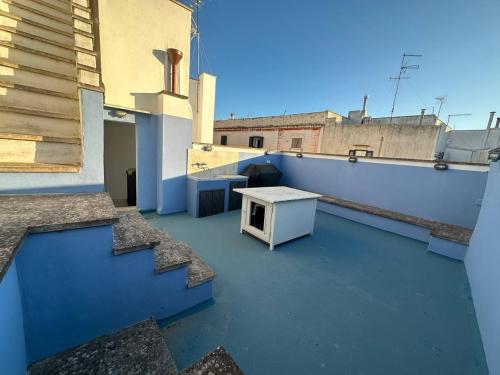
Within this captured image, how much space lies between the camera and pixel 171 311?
1902mm

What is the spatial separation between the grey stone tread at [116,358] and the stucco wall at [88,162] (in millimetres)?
1359

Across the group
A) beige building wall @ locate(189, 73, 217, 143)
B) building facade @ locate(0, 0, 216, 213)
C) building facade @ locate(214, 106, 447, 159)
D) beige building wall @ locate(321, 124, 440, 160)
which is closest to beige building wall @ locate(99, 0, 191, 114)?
building facade @ locate(0, 0, 216, 213)

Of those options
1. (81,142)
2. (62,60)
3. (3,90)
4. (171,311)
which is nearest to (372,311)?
(171,311)

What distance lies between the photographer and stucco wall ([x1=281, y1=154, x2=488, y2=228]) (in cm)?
418

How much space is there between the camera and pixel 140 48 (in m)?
4.77

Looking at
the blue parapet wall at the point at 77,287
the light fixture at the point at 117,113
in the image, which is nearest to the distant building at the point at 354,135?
the light fixture at the point at 117,113

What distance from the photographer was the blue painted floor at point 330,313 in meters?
1.66

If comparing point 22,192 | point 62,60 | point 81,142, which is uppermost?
point 62,60

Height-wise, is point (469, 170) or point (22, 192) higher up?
point (469, 170)

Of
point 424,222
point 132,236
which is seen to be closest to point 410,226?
point 424,222

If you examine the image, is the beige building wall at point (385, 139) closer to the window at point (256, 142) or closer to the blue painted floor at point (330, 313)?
the window at point (256, 142)

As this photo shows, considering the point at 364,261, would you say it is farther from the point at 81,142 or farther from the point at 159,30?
the point at 159,30

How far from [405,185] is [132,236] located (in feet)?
19.3

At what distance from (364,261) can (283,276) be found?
61.7 inches
